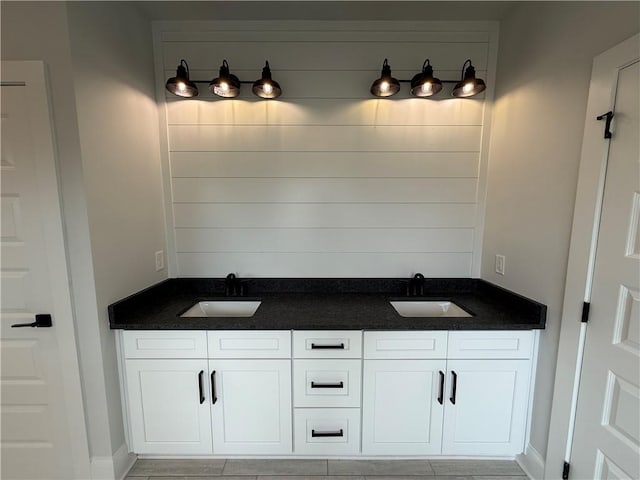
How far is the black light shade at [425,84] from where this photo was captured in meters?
1.63

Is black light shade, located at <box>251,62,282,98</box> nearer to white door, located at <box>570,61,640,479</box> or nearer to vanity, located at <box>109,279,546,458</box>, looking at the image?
vanity, located at <box>109,279,546,458</box>

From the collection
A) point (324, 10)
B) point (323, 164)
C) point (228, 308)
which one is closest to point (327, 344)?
point (228, 308)

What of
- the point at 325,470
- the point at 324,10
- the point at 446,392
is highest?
the point at 324,10

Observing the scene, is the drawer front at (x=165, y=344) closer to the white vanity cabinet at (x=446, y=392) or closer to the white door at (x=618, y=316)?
the white vanity cabinet at (x=446, y=392)

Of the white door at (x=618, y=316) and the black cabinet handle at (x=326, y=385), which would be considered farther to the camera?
the black cabinet handle at (x=326, y=385)

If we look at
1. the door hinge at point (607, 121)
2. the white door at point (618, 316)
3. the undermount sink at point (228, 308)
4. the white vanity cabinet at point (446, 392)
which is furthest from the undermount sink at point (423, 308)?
the door hinge at point (607, 121)

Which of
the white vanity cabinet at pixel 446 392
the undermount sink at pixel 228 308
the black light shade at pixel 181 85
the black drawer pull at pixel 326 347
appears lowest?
the white vanity cabinet at pixel 446 392

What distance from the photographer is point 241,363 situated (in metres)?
1.54

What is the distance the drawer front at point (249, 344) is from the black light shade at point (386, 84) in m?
1.61

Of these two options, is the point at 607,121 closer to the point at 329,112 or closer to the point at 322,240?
the point at 329,112

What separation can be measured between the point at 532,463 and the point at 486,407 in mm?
388

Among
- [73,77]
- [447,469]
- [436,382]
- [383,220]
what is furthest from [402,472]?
[73,77]

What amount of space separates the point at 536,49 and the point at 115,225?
2636 mm

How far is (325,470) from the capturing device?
157 centimetres
